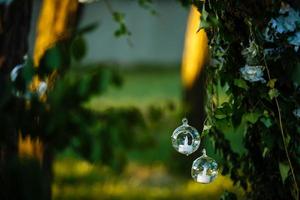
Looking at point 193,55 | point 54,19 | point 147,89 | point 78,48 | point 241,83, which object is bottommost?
point 241,83

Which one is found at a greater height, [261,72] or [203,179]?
[261,72]

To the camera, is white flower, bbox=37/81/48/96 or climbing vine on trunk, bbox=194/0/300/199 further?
climbing vine on trunk, bbox=194/0/300/199

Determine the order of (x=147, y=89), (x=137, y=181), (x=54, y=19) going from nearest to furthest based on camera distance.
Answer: (x=54, y=19)
(x=137, y=181)
(x=147, y=89)

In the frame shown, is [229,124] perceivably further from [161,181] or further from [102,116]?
[161,181]

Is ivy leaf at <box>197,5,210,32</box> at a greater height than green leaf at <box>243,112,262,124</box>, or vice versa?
ivy leaf at <box>197,5,210,32</box>

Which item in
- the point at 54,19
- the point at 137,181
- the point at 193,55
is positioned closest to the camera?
the point at 54,19

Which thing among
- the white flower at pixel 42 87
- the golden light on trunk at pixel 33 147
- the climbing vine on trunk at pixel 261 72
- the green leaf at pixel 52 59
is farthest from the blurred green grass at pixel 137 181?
the green leaf at pixel 52 59

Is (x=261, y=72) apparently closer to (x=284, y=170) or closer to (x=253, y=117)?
(x=253, y=117)

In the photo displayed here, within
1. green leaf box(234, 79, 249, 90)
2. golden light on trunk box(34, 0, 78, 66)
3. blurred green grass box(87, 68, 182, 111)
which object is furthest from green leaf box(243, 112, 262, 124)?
blurred green grass box(87, 68, 182, 111)

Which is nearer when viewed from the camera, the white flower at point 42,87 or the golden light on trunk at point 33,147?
the golden light on trunk at point 33,147

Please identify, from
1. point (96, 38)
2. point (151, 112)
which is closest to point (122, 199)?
point (151, 112)

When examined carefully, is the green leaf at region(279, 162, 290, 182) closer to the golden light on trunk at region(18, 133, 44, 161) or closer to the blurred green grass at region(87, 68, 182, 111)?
the golden light on trunk at region(18, 133, 44, 161)

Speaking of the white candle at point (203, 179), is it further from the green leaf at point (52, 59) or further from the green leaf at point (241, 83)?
the green leaf at point (52, 59)

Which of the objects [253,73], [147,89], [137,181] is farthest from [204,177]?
[147,89]
